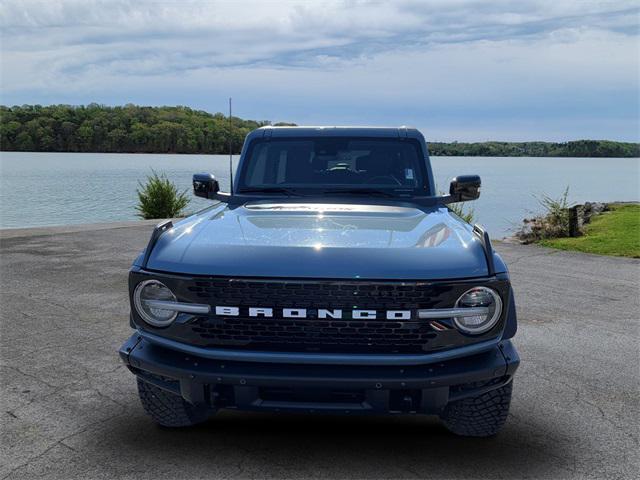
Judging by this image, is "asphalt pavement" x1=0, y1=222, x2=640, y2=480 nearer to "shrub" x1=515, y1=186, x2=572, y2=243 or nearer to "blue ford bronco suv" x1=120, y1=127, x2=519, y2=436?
"blue ford bronco suv" x1=120, y1=127, x2=519, y2=436

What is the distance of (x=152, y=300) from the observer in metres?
3.50

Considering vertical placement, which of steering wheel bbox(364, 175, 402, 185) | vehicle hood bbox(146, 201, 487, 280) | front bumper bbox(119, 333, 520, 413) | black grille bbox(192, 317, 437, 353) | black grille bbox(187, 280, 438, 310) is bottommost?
front bumper bbox(119, 333, 520, 413)

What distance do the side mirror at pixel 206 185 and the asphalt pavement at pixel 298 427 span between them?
155 cm

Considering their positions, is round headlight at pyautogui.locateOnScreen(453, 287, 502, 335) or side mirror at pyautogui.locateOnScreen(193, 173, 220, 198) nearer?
round headlight at pyautogui.locateOnScreen(453, 287, 502, 335)

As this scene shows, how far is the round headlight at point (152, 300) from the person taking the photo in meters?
3.48

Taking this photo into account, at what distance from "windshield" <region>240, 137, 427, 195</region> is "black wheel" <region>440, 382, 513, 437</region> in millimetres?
1902

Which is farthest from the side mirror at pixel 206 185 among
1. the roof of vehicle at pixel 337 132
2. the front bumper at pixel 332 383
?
the front bumper at pixel 332 383

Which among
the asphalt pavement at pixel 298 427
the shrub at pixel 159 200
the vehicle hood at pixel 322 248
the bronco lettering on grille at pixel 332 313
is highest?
the vehicle hood at pixel 322 248

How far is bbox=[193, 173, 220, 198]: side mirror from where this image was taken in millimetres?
5375

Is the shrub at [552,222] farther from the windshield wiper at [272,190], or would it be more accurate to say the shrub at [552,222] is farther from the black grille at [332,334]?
the black grille at [332,334]

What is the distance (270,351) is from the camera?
333 centimetres

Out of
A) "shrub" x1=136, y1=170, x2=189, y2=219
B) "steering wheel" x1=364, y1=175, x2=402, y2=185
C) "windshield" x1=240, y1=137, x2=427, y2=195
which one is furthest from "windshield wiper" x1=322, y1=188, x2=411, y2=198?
"shrub" x1=136, y1=170, x2=189, y2=219

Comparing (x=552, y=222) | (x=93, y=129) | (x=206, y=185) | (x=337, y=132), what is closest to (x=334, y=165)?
(x=337, y=132)

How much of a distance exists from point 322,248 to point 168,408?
1437 millimetres
